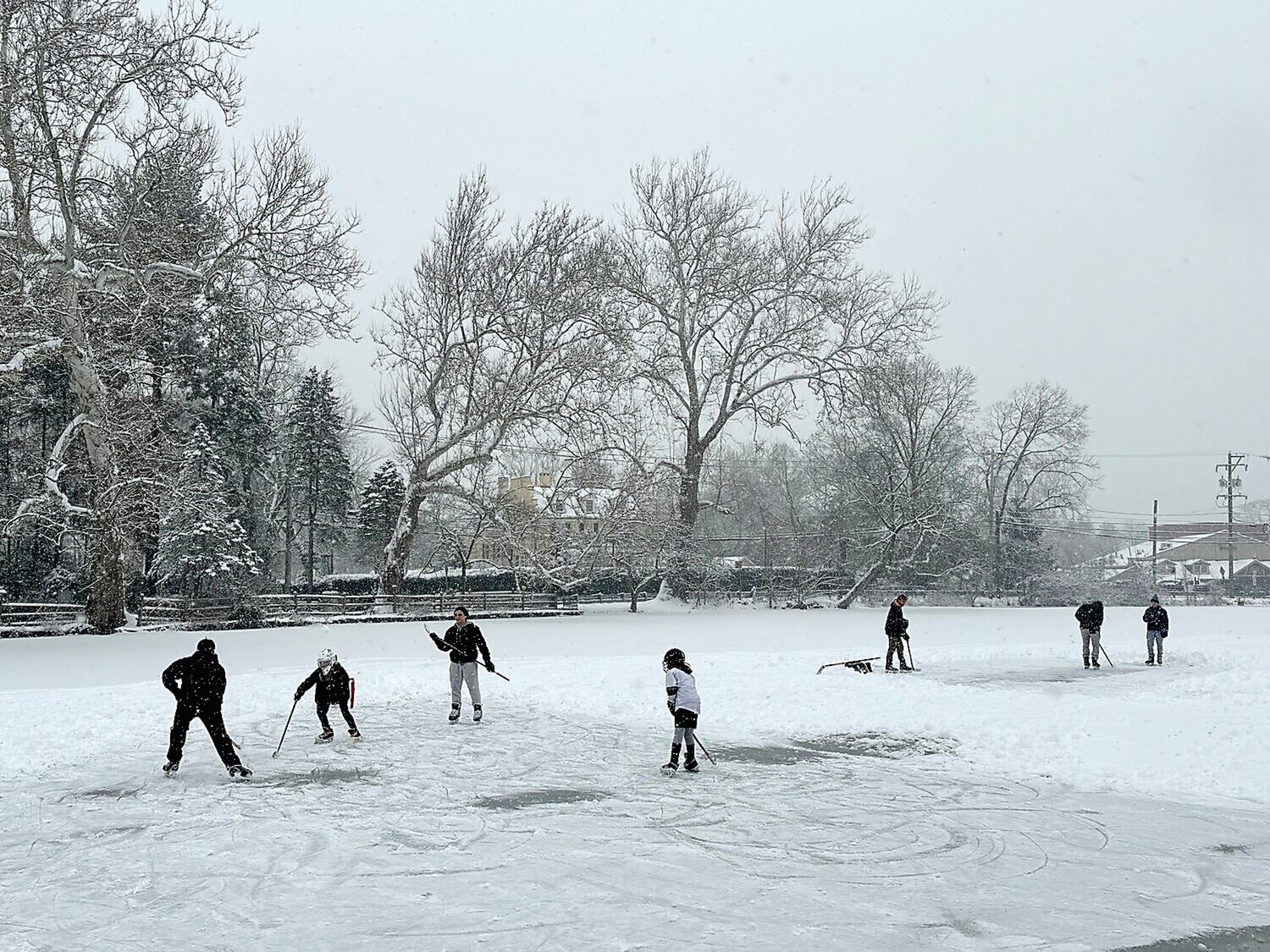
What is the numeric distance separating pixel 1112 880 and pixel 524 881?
166 inches

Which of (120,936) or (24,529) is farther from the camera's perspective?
(24,529)

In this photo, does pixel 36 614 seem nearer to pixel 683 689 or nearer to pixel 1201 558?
pixel 683 689

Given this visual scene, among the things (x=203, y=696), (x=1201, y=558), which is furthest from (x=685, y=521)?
(x=1201, y=558)

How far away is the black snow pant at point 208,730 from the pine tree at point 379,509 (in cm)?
3692

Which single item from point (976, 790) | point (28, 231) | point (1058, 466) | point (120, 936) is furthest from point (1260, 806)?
point (1058, 466)

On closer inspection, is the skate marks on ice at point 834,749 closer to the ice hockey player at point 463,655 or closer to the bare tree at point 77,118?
the ice hockey player at point 463,655

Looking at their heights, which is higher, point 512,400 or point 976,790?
point 512,400

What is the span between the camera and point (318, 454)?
52.6m

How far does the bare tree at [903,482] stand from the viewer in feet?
167

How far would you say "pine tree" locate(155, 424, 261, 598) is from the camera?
3425 centimetres

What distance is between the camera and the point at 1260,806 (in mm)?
10086

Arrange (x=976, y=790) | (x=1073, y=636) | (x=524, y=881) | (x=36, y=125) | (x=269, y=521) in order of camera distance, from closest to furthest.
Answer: (x=524, y=881) → (x=976, y=790) → (x=36, y=125) → (x=1073, y=636) → (x=269, y=521)

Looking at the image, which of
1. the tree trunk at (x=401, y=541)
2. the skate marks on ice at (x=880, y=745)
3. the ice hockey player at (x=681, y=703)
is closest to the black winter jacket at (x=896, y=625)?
the skate marks on ice at (x=880, y=745)

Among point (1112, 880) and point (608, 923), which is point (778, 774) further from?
point (608, 923)
